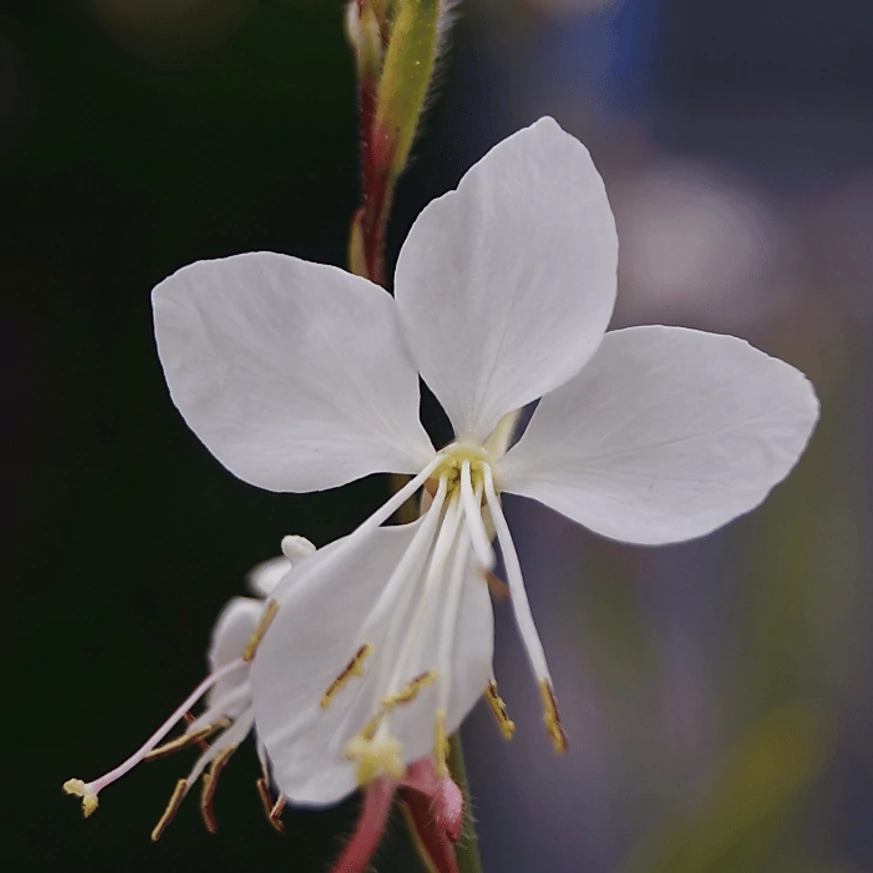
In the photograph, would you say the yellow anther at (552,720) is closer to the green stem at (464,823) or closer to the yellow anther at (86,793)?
the green stem at (464,823)

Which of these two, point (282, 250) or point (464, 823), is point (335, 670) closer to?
point (464, 823)

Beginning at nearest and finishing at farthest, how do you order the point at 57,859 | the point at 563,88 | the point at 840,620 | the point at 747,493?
1. the point at 747,493
2. the point at 840,620
3. the point at 57,859
4. the point at 563,88

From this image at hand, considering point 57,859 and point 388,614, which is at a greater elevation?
point 388,614

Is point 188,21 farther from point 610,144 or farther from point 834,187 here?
point 834,187

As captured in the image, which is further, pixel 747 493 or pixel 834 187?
pixel 834 187

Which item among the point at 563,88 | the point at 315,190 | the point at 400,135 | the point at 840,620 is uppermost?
the point at 400,135

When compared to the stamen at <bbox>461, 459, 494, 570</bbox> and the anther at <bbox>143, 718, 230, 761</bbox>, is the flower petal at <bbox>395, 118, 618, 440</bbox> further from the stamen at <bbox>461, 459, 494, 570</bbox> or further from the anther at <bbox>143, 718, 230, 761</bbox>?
the anther at <bbox>143, 718, 230, 761</bbox>

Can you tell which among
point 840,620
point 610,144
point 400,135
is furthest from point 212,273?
point 610,144
